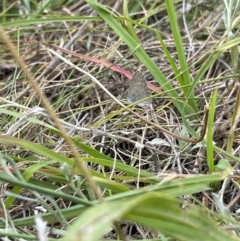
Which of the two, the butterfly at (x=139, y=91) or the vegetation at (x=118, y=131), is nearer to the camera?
the vegetation at (x=118, y=131)

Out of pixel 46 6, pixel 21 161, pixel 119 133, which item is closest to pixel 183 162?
pixel 119 133

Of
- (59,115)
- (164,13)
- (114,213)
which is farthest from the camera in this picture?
(164,13)

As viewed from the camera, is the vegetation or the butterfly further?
the butterfly

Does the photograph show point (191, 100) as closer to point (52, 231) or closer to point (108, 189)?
point (108, 189)
